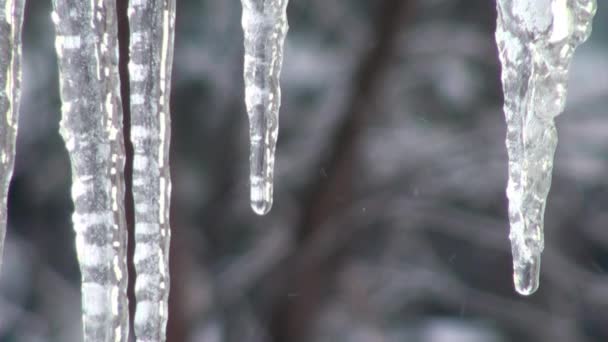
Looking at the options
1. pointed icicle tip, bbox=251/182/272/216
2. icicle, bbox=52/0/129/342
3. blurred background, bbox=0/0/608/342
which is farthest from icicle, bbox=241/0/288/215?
blurred background, bbox=0/0/608/342

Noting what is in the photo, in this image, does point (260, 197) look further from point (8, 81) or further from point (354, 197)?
point (354, 197)

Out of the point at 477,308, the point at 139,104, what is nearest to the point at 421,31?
the point at 477,308

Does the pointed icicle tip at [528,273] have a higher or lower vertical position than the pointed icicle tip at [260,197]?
lower

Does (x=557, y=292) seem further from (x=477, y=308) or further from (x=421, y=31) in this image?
(x=421, y=31)

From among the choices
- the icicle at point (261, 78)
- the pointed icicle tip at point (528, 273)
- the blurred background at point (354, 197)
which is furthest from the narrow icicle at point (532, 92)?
the blurred background at point (354, 197)

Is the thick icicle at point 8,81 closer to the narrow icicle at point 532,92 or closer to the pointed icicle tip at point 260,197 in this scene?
the pointed icicle tip at point 260,197

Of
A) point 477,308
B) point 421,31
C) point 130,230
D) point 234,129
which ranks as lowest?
point 477,308
